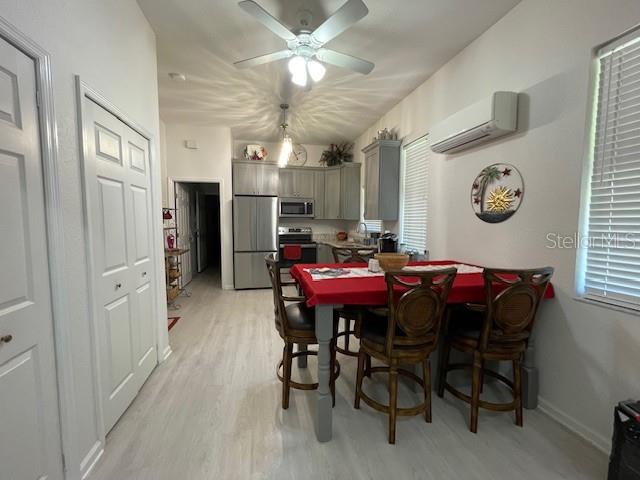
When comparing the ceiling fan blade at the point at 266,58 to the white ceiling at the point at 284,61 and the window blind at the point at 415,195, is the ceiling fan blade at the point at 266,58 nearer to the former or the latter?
the white ceiling at the point at 284,61

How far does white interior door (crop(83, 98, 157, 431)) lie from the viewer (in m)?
1.61

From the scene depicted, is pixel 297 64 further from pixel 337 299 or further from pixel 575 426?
pixel 575 426

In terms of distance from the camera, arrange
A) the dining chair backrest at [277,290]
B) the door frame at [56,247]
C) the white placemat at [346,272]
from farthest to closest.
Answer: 1. the white placemat at [346,272]
2. the dining chair backrest at [277,290]
3. the door frame at [56,247]

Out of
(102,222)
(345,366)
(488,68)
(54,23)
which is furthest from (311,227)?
(54,23)

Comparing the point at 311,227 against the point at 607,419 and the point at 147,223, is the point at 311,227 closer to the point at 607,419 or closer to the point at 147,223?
the point at 147,223

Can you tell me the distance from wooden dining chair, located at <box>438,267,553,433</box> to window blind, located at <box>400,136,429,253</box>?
1.74 metres

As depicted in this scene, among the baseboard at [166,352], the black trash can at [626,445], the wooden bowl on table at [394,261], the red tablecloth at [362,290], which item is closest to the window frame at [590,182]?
the red tablecloth at [362,290]

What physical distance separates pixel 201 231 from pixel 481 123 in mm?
6529

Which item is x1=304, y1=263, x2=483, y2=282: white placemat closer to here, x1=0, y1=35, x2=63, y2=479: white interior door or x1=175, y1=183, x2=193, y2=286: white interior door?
x1=0, y1=35, x2=63, y2=479: white interior door

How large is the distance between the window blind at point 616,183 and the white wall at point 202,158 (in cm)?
471

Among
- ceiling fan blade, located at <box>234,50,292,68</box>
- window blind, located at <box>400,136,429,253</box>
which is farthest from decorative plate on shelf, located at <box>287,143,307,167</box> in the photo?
ceiling fan blade, located at <box>234,50,292,68</box>

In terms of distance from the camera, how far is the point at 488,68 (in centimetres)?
243

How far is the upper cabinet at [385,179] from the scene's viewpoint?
3945 mm

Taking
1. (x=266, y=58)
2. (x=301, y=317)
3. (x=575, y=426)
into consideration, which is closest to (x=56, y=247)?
(x=301, y=317)
